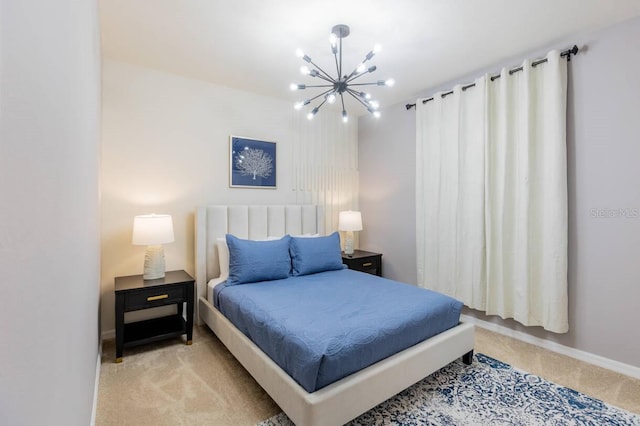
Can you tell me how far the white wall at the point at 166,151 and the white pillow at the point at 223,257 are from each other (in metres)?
0.42

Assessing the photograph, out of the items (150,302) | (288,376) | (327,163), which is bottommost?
(288,376)

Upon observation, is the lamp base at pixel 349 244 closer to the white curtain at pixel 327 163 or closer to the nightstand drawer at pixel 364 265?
the nightstand drawer at pixel 364 265

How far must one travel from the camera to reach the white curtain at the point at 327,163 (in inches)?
157

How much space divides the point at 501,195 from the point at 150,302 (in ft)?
11.0

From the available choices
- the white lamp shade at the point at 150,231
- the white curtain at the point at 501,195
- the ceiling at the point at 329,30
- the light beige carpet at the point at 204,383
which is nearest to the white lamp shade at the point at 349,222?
the white curtain at the point at 501,195

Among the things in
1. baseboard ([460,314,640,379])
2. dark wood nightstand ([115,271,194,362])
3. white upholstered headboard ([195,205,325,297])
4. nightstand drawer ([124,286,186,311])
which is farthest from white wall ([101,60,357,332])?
baseboard ([460,314,640,379])

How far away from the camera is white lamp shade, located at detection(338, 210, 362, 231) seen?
400 centimetres

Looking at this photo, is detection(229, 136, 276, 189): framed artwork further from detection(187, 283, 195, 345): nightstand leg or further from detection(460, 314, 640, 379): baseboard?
detection(460, 314, 640, 379): baseboard

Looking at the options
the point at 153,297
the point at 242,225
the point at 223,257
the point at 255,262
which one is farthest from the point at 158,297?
the point at 242,225

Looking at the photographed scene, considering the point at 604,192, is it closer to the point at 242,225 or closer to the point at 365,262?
the point at 365,262

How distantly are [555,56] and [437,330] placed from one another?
2.47m

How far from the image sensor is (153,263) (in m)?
2.75

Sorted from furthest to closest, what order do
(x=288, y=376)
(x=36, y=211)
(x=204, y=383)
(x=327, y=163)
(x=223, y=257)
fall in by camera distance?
1. (x=327, y=163)
2. (x=223, y=257)
3. (x=204, y=383)
4. (x=288, y=376)
5. (x=36, y=211)

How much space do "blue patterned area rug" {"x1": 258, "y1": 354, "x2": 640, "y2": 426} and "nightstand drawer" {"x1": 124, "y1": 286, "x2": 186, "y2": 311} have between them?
142 cm
